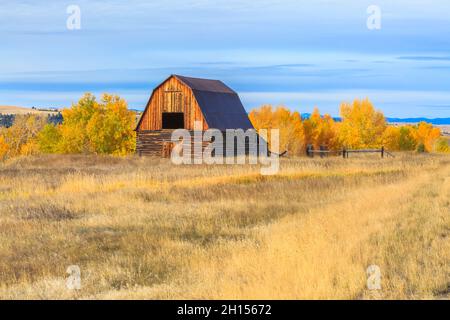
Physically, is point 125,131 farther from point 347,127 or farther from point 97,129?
point 347,127

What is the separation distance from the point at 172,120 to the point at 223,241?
36134 mm

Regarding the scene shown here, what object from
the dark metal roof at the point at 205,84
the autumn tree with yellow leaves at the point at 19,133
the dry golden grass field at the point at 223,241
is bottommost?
the dry golden grass field at the point at 223,241

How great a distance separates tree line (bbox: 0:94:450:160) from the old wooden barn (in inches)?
491

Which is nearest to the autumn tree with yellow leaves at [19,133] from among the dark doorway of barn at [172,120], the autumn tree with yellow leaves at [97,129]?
the autumn tree with yellow leaves at [97,129]

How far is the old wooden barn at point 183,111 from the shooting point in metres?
44.3

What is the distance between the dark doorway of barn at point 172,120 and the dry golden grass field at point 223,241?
2453cm

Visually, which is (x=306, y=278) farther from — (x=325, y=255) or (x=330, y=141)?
(x=330, y=141)

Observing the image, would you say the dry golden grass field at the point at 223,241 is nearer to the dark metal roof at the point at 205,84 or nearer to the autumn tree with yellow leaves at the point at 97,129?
the dark metal roof at the point at 205,84

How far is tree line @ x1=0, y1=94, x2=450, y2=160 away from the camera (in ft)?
205

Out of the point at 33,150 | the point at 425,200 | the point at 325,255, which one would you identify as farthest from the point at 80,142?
the point at 325,255

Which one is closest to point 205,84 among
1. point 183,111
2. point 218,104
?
point 218,104

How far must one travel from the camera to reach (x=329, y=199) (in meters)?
19.9
